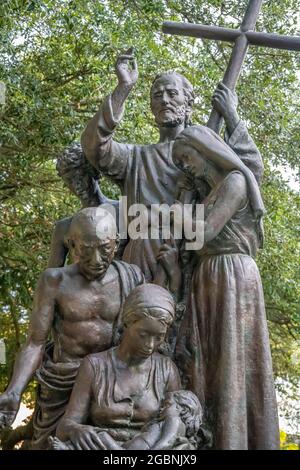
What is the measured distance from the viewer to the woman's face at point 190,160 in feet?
17.0

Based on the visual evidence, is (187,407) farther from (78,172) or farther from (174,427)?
(78,172)

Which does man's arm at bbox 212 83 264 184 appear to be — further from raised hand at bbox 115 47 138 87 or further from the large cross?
raised hand at bbox 115 47 138 87

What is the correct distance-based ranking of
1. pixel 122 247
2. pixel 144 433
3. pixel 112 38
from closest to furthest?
pixel 144 433 → pixel 122 247 → pixel 112 38

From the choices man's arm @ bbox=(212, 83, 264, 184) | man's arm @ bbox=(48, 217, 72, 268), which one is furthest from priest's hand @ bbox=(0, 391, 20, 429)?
man's arm @ bbox=(212, 83, 264, 184)

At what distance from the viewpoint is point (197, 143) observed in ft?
16.9

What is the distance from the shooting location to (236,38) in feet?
19.2

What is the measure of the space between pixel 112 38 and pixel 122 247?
4.31 metres

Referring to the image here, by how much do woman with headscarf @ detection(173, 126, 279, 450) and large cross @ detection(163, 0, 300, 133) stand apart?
46 cm

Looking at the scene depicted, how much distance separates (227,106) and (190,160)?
50 cm

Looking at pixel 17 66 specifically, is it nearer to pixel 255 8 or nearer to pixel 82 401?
pixel 255 8

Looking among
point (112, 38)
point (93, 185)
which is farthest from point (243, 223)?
point (112, 38)

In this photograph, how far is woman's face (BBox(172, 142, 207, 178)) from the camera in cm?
518

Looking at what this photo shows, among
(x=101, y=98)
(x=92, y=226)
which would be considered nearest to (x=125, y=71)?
(x=92, y=226)

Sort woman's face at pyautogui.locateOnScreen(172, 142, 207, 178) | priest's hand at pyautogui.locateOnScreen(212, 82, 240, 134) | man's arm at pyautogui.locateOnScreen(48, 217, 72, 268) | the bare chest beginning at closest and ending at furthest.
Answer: the bare chest → woman's face at pyautogui.locateOnScreen(172, 142, 207, 178) → priest's hand at pyautogui.locateOnScreen(212, 82, 240, 134) → man's arm at pyautogui.locateOnScreen(48, 217, 72, 268)
